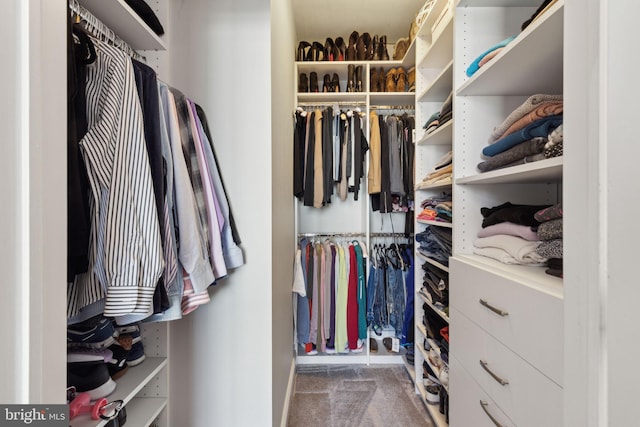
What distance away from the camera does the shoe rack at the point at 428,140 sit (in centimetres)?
149

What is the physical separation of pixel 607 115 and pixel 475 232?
851mm

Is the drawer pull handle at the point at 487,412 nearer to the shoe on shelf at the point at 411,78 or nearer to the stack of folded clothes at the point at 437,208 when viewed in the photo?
the stack of folded clothes at the point at 437,208

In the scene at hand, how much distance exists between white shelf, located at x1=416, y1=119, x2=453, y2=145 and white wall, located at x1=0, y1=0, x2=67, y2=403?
4.50ft

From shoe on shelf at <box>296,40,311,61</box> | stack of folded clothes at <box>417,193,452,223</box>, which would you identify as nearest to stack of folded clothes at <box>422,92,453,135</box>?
stack of folded clothes at <box>417,193,452,223</box>

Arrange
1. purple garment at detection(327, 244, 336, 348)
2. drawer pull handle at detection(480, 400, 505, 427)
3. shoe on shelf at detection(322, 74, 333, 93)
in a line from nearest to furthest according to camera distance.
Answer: drawer pull handle at detection(480, 400, 505, 427)
purple garment at detection(327, 244, 336, 348)
shoe on shelf at detection(322, 74, 333, 93)

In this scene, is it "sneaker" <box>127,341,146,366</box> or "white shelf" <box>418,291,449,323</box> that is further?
"white shelf" <box>418,291,449,323</box>

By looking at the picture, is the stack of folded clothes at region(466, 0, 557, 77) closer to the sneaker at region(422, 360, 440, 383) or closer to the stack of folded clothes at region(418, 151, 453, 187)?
the stack of folded clothes at region(418, 151, 453, 187)

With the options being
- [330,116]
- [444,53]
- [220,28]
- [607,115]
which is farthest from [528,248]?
[330,116]

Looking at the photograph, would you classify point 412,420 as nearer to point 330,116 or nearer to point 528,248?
point 528,248

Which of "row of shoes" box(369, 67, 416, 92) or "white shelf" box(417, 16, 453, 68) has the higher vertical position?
"row of shoes" box(369, 67, 416, 92)

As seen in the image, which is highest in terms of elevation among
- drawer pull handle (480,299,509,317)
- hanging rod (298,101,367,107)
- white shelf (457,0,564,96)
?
hanging rod (298,101,367,107)

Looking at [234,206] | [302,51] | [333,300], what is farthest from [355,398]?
[302,51]

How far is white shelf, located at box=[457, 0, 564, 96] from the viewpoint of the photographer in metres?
0.71

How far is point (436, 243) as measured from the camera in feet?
5.20
